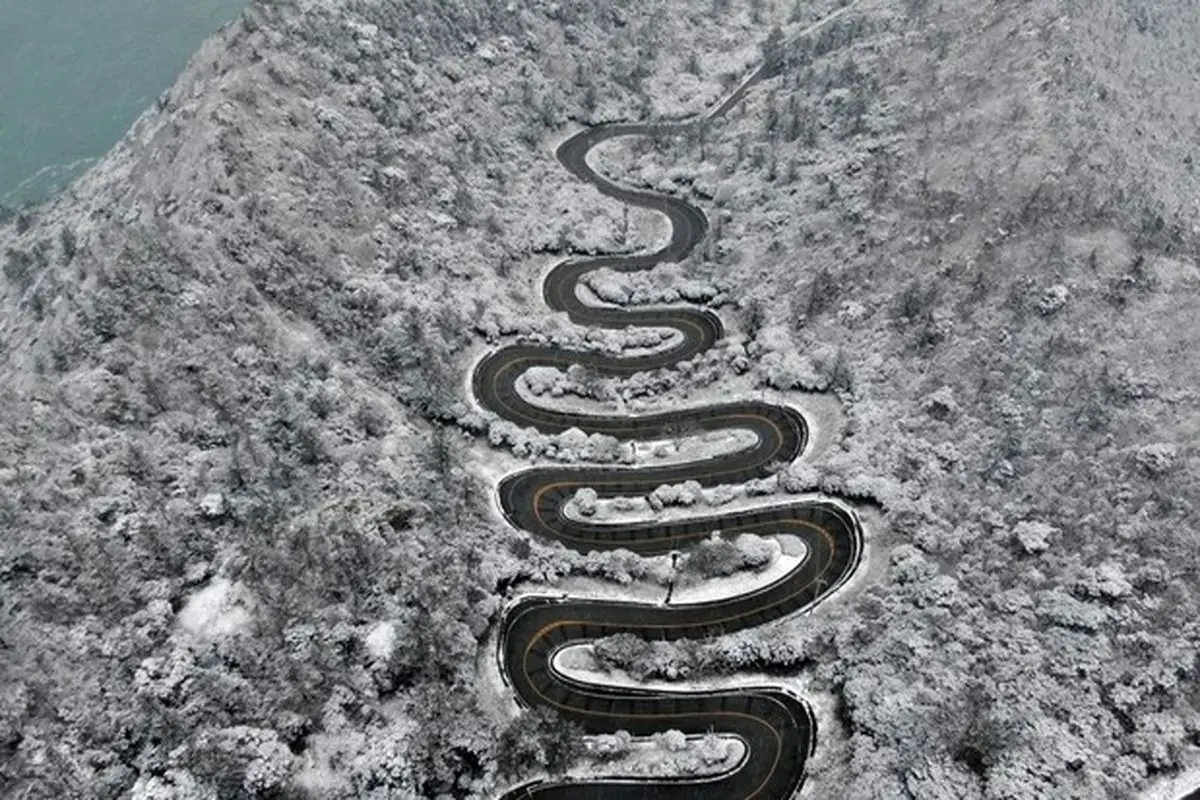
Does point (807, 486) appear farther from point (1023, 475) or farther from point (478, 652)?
point (478, 652)

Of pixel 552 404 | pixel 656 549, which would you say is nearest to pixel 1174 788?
pixel 656 549

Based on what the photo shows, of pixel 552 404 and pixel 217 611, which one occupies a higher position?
pixel 552 404

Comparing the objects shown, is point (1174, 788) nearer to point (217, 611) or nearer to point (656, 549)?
point (656, 549)

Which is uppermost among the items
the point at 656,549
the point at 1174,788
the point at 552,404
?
the point at 552,404

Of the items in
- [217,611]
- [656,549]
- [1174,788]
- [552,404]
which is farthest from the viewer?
[552,404]

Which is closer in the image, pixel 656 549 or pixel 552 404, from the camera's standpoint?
pixel 656 549

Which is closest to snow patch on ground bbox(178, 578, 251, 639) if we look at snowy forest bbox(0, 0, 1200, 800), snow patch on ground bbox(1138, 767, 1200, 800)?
snowy forest bbox(0, 0, 1200, 800)

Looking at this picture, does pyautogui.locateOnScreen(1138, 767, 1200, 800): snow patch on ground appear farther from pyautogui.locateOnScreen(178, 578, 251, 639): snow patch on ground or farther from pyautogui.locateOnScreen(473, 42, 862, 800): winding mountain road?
pyautogui.locateOnScreen(178, 578, 251, 639): snow patch on ground

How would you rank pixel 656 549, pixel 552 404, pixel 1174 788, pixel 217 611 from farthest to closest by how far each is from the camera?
pixel 552 404 → pixel 656 549 → pixel 217 611 → pixel 1174 788
